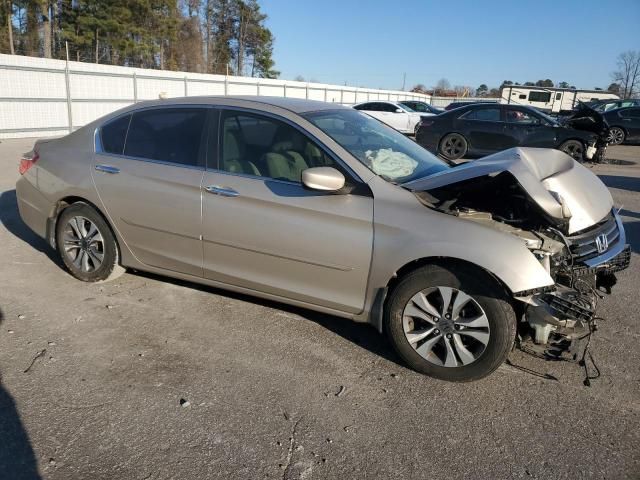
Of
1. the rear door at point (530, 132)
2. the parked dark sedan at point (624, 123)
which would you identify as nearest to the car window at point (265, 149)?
the rear door at point (530, 132)

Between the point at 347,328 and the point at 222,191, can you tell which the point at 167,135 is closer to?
the point at 222,191

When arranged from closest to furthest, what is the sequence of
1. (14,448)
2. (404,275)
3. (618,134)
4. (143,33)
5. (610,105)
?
1. (14,448)
2. (404,275)
3. (618,134)
4. (610,105)
5. (143,33)

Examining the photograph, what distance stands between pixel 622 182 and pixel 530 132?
9.42ft

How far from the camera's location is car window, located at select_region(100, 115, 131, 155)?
419 cm

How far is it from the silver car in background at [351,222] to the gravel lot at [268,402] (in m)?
0.27

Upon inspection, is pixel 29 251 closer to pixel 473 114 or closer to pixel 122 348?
pixel 122 348

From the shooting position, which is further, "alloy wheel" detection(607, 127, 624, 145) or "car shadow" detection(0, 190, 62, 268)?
"alloy wheel" detection(607, 127, 624, 145)

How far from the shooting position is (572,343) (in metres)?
3.27

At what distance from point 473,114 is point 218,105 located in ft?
36.2

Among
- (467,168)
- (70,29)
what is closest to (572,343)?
(467,168)

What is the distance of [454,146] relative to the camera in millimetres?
13641

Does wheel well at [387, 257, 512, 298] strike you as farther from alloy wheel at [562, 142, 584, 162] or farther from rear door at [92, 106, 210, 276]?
alloy wheel at [562, 142, 584, 162]

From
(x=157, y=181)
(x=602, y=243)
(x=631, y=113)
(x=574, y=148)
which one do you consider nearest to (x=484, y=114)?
(x=574, y=148)

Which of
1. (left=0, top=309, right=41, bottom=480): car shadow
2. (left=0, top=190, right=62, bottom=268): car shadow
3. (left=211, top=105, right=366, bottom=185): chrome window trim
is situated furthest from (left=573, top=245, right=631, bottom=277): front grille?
(left=0, top=190, right=62, bottom=268): car shadow
